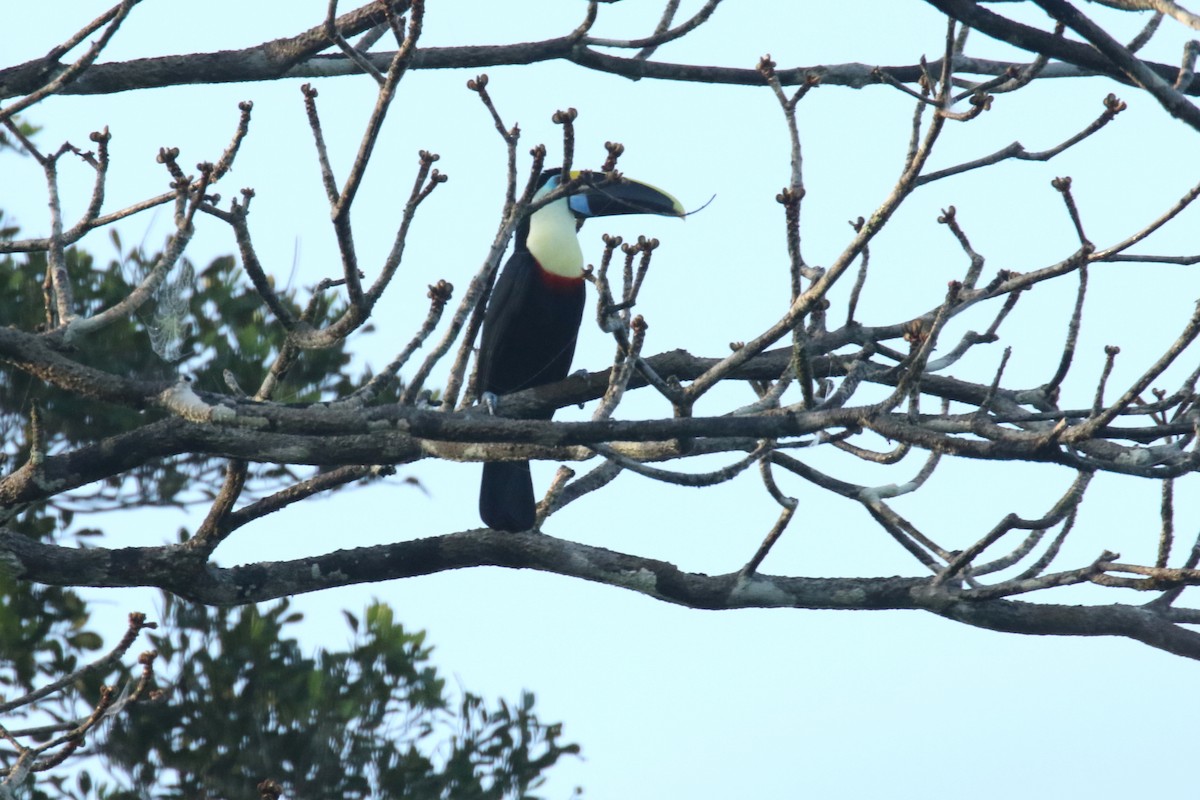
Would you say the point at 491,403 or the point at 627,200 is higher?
the point at 627,200

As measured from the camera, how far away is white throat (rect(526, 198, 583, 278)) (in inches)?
236

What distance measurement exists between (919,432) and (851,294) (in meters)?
0.41

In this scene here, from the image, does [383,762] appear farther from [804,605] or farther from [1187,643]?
[1187,643]

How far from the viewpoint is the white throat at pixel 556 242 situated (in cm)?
599

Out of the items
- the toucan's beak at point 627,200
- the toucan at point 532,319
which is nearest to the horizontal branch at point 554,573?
the toucan's beak at point 627,200

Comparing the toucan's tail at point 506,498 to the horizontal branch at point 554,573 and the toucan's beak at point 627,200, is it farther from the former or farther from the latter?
the toucan's beak at point 627,200

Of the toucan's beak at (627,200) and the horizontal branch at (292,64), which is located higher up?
the toucan's beak at (627,200)

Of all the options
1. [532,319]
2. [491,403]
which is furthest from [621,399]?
[532,319]

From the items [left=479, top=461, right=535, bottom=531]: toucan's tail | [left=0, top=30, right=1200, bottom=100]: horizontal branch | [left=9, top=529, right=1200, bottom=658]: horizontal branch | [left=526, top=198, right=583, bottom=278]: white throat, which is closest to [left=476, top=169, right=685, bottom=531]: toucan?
[left=526, top=198, right=583, bottom=278]: white throat

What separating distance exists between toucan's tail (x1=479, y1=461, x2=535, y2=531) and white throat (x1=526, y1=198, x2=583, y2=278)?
1270 millimetres

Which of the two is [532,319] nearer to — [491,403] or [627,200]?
[627,200]

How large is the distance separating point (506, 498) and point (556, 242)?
177 centimetres

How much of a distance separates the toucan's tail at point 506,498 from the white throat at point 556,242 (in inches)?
50.0

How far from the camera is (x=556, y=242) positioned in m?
6.22
